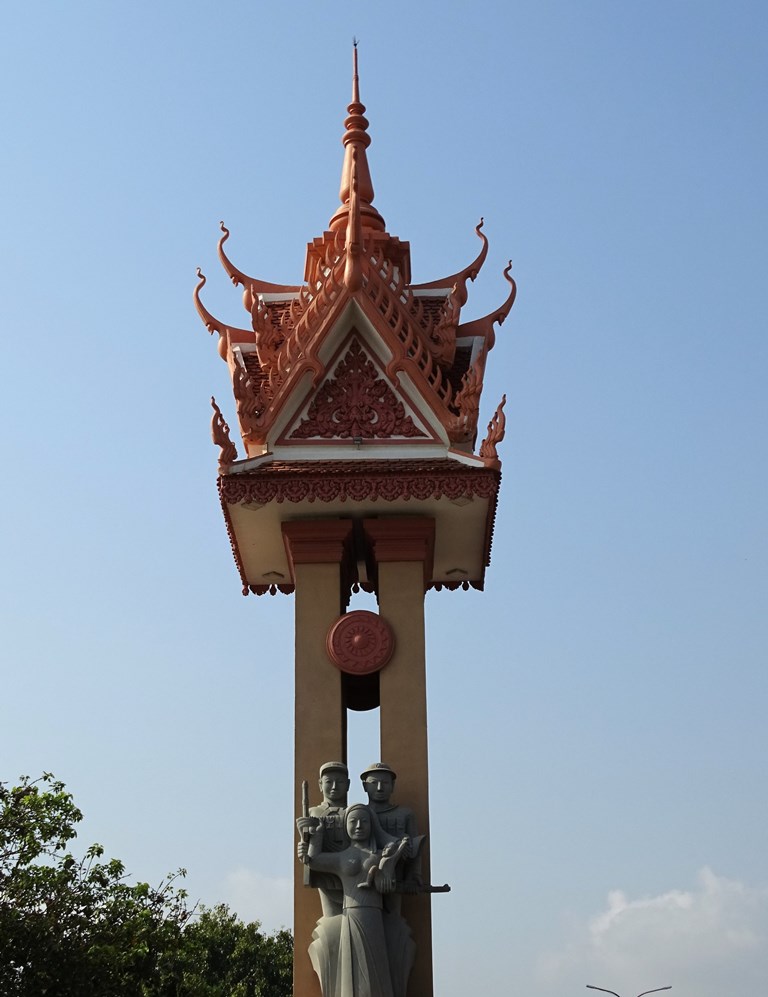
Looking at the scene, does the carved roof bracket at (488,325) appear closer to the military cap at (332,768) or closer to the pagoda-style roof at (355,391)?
the pagoda-style roof at (355,391)

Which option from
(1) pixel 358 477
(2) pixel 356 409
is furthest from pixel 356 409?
(1) pixel 358 477

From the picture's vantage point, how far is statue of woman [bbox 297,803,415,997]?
10.2 meters

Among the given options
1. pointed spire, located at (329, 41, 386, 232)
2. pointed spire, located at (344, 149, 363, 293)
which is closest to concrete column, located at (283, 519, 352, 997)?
pointed spire, located at (344, 149, 363, 293)

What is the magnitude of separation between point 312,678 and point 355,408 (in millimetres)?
2149

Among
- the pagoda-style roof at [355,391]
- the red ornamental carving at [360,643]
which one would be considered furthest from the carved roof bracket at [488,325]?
the red ornamental carving at [360,643]

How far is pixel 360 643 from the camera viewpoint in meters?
11.5

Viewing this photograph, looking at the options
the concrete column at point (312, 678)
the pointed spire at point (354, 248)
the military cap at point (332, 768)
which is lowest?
the military cap at point (332, 768)

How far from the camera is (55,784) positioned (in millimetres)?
16297

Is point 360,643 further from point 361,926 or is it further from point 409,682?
point 361,926

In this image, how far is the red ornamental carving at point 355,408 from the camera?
12.0m

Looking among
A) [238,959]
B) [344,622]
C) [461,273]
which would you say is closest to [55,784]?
[344,622]

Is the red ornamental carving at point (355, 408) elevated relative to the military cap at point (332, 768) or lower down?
elevated

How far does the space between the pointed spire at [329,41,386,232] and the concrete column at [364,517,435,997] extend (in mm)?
2959

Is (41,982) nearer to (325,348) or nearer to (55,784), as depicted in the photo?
(55,784)
